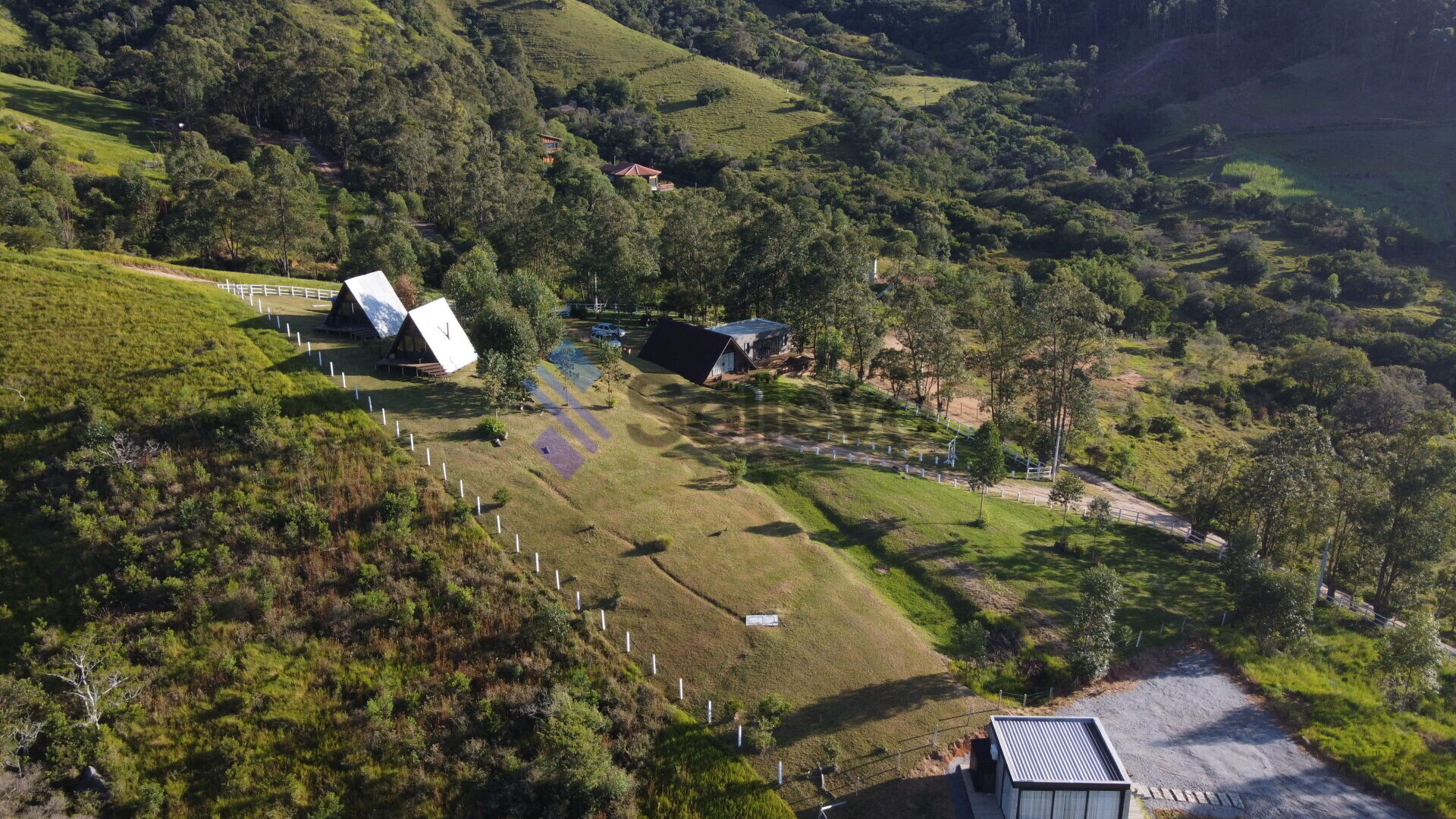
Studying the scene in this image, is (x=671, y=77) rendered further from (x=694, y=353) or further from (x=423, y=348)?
(x=423, y=348)

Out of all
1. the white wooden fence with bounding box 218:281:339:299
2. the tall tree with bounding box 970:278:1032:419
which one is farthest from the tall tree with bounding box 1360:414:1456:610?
the white wooden fence with bounding box 218:281:339:299

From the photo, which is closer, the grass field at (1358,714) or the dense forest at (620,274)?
the grass field at (1358,714)

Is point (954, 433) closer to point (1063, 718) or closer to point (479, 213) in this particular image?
point (1063, 718)

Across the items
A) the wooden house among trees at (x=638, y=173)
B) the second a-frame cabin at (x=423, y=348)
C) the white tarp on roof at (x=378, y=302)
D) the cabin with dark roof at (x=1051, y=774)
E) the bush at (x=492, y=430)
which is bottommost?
the cabin with dark roof at (x=1051, y=774)

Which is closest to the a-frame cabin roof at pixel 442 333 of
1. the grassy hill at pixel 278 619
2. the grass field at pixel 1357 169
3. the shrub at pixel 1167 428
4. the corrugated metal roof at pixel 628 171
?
the grassy hill at pixel 278 619

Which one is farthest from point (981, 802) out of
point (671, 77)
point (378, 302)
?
point (671, 77)

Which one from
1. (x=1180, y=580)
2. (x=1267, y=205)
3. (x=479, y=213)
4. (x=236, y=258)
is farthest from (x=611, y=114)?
(x=1180, y=580)

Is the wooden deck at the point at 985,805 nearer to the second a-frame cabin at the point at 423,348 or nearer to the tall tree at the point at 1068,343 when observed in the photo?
the tall tree at the point at 1068,343

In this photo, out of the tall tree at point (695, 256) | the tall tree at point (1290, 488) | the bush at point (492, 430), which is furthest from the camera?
the tall tree at point (695, 256)
